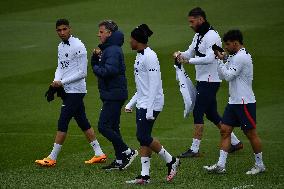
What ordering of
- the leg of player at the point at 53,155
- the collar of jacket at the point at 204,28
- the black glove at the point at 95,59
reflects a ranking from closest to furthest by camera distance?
the black glove at the point at 95,59 < the leg of player at the point at 53,155 < the collar of jacket at the point at 204,28

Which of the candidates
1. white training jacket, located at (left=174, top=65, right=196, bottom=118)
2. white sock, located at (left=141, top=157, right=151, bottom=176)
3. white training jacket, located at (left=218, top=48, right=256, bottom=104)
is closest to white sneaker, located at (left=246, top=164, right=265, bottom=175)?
white training jacket, located at (left=218, top=48, right=256, bottom=104)

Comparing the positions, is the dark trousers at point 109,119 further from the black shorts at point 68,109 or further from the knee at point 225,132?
the knee at point 225,132

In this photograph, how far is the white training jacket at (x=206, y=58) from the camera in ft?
58.3

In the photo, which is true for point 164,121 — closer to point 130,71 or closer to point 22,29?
point 130,71

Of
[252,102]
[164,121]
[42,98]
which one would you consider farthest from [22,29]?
[252,102]

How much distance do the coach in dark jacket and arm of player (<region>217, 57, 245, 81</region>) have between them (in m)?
1.78

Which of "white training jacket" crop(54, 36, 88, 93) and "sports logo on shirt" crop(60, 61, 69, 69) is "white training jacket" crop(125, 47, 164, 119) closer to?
"white training jacket" crop(54, 36, 88, 93)

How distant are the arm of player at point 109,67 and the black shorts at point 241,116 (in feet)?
6.63

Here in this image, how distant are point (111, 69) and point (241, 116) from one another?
7.59ft

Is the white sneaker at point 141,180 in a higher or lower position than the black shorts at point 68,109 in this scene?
lower

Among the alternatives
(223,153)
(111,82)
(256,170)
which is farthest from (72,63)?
(256,170)

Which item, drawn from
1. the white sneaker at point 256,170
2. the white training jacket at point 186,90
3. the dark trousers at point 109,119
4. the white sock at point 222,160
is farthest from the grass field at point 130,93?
the white training jacket at point 186,90

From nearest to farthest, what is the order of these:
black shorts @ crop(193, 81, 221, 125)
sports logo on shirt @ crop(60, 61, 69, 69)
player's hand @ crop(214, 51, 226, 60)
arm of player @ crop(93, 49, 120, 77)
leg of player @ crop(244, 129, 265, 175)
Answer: player's hand @ crop(214, 51, 226, 60) < leg of player @ crop(244, 129, 265, 175) < arm of player @ crop(93, 49, 120, 77) < sports logo on shirt @ crop(60, 61, 69, 69) < black shorts @ crop(193, 81, 221, 125)

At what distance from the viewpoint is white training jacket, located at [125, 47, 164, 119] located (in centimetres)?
1553
